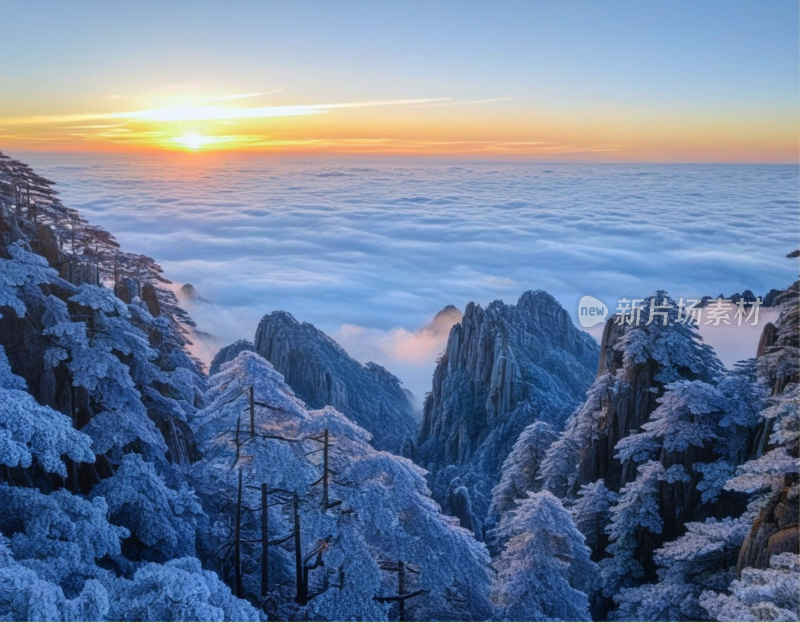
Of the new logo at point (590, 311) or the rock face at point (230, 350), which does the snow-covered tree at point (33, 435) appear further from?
the rock face at point (230, 350)

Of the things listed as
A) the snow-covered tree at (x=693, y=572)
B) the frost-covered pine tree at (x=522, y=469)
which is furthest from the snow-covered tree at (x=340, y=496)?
the frost-covered pine tree at (x=522, y=469)

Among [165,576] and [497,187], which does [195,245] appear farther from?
[497,187]

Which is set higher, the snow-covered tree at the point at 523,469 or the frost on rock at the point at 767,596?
the frost on rock at the point at 767,596

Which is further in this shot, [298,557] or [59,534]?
[298,557]

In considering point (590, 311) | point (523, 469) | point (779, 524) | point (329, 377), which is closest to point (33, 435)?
point (779, 524)

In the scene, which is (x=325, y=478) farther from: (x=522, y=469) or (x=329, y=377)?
(x=329, y=377)

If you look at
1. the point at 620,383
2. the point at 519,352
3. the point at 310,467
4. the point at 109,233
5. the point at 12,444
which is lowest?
the point at 519,352

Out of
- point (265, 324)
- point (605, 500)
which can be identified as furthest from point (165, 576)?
point (265, 324)
